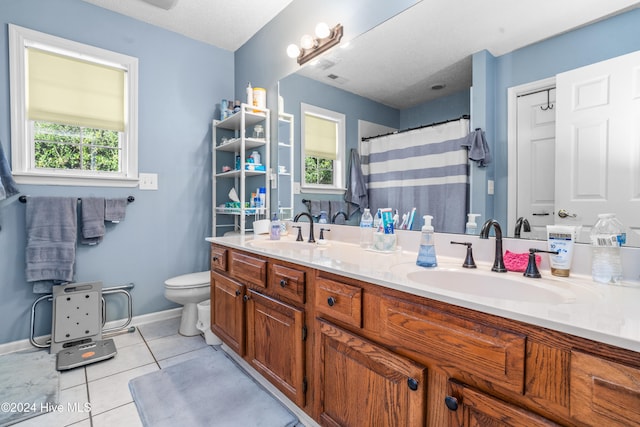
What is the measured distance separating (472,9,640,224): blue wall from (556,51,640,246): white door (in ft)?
0.14

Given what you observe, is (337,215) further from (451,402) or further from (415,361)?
(451,402)

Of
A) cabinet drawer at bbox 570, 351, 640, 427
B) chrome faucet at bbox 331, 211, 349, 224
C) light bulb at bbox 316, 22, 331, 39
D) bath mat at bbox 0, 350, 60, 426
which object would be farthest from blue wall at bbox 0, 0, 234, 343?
cabinet drawer at bbox 570, 351, 640, 427

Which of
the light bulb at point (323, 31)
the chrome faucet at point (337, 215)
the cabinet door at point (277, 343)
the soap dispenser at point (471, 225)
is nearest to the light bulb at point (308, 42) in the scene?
the light bulb at point (323, 31)

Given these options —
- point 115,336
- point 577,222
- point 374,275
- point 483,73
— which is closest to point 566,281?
point 577,222

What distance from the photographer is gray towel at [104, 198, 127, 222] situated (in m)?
2.32

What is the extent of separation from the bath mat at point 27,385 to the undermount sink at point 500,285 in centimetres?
193

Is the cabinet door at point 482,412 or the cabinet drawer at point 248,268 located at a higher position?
the cabinet drawer at point 248,268

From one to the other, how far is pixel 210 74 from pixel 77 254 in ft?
6.23

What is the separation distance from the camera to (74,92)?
7.36 ft

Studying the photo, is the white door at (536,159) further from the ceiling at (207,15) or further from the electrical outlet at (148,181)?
the electrical outlet at (148,181)

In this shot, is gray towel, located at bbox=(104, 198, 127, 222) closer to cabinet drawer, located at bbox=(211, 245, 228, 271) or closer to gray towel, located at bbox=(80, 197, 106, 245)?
gray towel, located at bbox=(80, 197, 106, 245)

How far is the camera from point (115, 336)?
2336 millimetres

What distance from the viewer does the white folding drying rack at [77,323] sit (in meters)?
2.03

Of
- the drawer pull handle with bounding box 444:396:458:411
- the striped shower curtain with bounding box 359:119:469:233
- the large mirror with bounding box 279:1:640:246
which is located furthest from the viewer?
the striped shower curtain with bounding box 359:119:469:233
